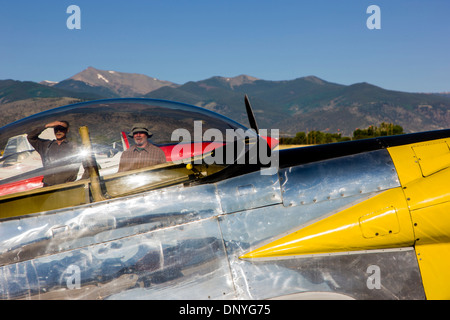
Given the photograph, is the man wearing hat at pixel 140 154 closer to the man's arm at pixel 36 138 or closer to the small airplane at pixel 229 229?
the small airplane at pixel 229 229

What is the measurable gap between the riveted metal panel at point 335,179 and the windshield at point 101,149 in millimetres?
582

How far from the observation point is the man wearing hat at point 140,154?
2.71 m

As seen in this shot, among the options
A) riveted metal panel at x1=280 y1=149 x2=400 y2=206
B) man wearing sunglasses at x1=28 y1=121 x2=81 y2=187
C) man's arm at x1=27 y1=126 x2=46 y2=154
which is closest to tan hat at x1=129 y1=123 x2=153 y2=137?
man wearing sunglasses at x1=28 y1=121 x2=81 y2=187

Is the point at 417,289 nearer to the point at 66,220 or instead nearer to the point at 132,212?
the point at 132,212

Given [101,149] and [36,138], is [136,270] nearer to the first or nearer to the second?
[101,149]

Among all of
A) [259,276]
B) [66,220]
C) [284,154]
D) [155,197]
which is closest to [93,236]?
[66,220]

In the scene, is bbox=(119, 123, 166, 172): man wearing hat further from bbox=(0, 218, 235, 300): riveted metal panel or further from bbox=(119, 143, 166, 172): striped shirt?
bbox=(0, 218, 235, 300): riveted metal panel

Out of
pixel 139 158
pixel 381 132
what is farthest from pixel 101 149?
pixel 381 132

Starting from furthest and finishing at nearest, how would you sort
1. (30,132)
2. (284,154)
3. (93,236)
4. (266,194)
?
1. (284,154)
2. (30,132)
3. (266,194)
4. (93,236)

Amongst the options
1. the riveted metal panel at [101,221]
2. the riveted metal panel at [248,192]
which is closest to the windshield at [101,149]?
the riveted metal panel at [101,221]
